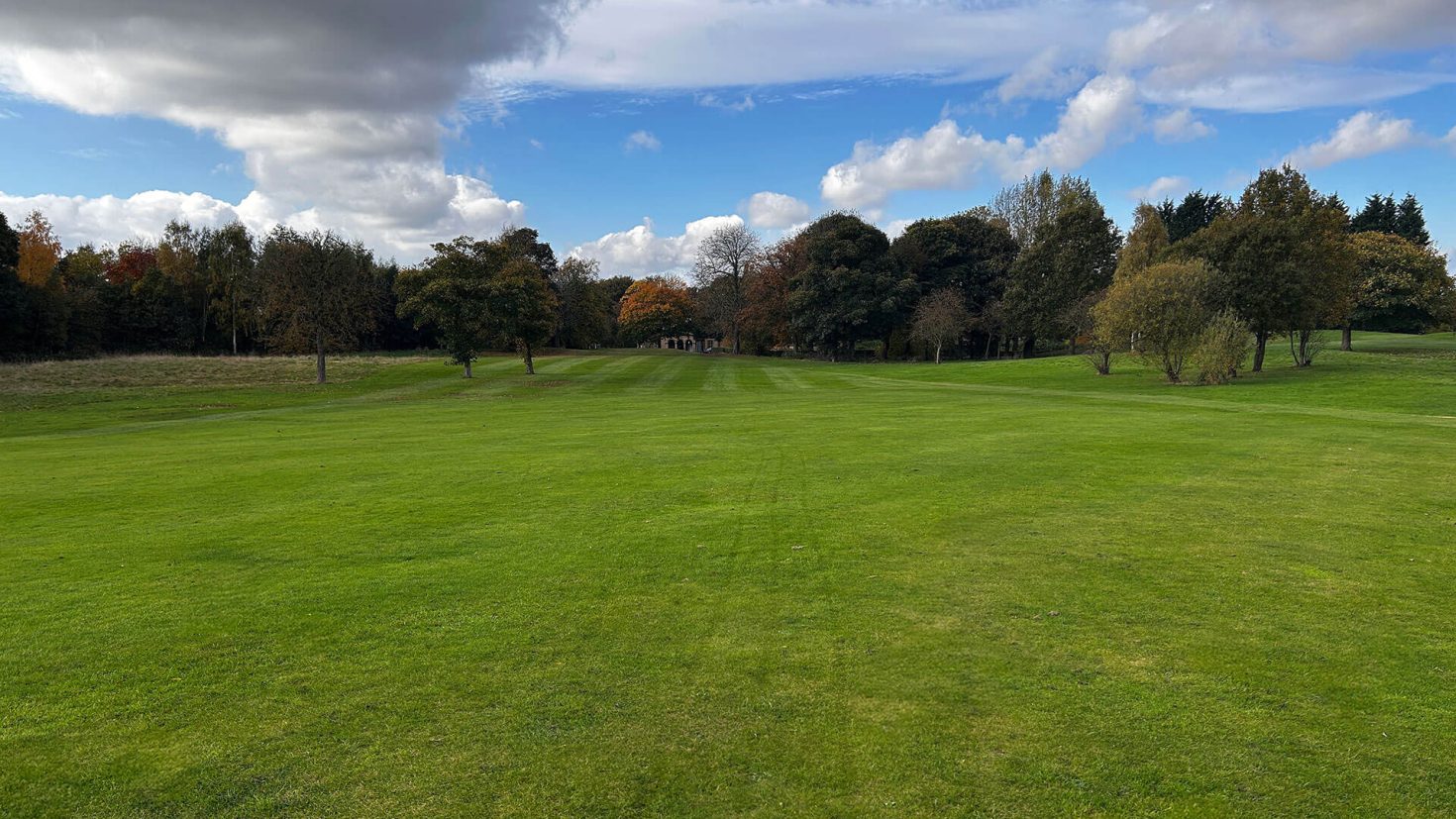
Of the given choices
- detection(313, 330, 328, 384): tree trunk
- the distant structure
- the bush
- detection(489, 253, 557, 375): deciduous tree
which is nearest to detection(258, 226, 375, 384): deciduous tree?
detection(313, 330, 328, 384): tree trunk

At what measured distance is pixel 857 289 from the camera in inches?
3004

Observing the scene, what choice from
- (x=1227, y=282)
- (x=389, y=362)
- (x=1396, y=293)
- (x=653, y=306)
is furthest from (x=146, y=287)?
(x=1396, y=293)

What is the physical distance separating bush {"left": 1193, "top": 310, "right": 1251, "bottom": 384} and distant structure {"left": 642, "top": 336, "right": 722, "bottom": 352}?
89.4m

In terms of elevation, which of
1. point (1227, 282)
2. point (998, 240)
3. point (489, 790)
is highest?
point (998, 240)

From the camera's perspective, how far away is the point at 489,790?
4.11m

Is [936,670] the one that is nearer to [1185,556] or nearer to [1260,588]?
[1260,588]

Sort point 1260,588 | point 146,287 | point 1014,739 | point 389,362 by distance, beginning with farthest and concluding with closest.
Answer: point 146,287 < point 389,362 < point 1260,588 < point 1014,739

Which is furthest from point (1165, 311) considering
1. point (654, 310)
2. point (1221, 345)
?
point (654, 310)

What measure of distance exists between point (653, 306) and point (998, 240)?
170ft

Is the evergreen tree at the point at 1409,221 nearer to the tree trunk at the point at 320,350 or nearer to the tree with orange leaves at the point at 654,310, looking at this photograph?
the tree with orange leaves at the point at 654,310

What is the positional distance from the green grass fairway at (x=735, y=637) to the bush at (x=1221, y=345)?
25.8 metres

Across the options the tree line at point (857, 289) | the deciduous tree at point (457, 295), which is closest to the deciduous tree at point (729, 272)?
the tree line at point (857, 289)

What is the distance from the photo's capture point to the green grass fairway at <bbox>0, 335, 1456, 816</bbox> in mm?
4219

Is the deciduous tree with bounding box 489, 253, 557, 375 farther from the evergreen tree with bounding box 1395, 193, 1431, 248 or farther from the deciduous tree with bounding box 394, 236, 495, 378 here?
the evergreen tree with bounding box 1395, 193, 1431, 248
